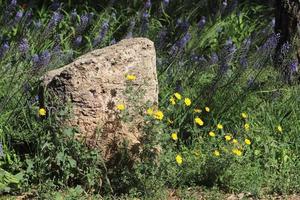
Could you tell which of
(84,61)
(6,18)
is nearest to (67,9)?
(6,18)

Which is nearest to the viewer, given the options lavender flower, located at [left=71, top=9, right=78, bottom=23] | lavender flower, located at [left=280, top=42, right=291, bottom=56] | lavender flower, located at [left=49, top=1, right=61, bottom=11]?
lavender flower, located at [left=280, top=42, right=291, bottom=56]

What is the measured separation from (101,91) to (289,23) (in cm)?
239

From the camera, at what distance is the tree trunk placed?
6172mm

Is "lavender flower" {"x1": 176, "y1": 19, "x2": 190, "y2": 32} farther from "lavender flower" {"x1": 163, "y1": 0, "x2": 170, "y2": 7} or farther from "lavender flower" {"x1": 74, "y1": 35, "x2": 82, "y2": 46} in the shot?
"lavender flower" {"x1": 74, "y1": 35, "x2": 82, "y2": 46}

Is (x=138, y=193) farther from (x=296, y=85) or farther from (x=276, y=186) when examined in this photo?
(x=296, y=85)

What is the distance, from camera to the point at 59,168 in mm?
4574

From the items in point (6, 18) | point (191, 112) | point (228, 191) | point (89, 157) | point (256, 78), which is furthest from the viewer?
point (6, 18)

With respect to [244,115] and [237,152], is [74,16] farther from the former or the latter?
[237,152]

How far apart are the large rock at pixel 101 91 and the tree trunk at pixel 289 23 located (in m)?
1.97

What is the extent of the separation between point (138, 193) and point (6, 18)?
2.85 m

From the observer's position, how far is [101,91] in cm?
462

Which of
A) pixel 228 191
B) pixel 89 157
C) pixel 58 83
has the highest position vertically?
pixel 58 83

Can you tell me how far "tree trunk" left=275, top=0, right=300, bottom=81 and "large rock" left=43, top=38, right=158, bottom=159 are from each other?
1.97 metres

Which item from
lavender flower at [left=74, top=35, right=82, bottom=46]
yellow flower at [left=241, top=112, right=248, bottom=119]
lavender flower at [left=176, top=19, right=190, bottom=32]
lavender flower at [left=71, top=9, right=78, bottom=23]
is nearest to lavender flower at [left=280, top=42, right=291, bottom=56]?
yellow flower at [left=241, top=112, right=248, bottom=119]
